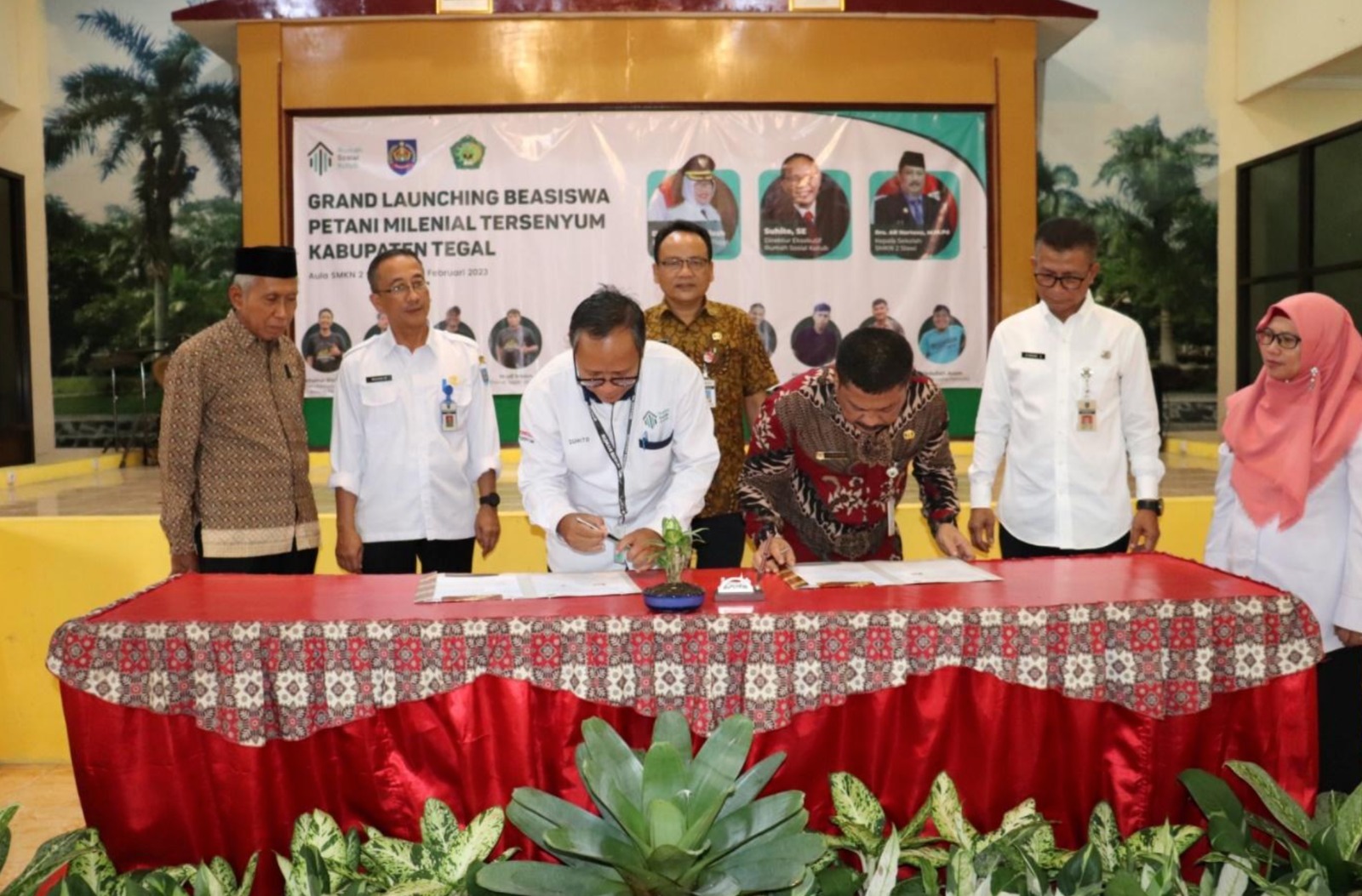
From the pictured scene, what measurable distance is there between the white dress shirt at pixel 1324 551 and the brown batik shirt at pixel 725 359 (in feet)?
4.36

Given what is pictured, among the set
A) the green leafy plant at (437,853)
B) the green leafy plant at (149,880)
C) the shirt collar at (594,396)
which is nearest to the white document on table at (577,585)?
the shirt collar at (594,396)

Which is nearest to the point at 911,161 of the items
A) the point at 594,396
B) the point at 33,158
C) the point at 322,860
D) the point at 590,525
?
the point at 594,396

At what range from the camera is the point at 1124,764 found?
226 centimetres

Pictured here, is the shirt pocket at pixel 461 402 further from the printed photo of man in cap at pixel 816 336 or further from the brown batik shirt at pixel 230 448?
the printed photo of man in cap at pixel 816 336

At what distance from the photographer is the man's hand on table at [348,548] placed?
330 cm

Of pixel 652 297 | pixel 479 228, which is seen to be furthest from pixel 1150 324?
pixel 479 228

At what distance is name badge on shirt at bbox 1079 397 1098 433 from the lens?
10.3 ft

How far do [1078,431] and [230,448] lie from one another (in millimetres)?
2194

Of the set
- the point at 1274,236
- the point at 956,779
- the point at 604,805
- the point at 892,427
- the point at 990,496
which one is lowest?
the point at 956,779

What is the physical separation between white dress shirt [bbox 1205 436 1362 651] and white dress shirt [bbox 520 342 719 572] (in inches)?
49.6

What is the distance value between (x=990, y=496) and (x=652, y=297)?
14.3 ft

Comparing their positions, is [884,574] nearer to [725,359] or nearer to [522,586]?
[522,586]

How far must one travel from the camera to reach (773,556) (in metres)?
2.68

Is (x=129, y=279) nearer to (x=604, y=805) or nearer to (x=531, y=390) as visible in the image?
(x=531, y=390)
